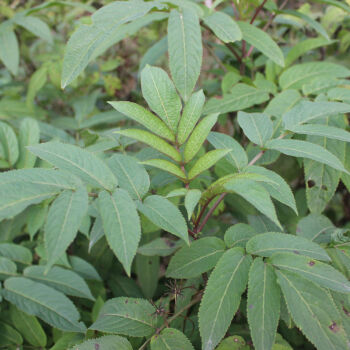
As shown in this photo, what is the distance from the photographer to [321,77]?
1.13 meters

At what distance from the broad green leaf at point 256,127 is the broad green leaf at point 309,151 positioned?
0.16 ft

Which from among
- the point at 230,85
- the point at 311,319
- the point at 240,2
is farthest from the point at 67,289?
the point at 240,2

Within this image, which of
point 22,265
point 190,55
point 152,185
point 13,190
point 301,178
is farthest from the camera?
point 301,178

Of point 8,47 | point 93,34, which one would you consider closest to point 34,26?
point 8,47

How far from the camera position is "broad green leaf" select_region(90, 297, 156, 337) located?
2.52 ft

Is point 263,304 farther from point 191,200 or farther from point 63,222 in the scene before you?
point 63,222

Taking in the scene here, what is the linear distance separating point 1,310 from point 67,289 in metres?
0.25

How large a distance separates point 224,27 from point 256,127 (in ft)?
1.20

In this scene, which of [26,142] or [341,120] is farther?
[26,142]

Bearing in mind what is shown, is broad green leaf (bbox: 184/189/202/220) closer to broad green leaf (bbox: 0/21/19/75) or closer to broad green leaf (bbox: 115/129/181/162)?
broad green leaf (bbox: 115/129/181/162)

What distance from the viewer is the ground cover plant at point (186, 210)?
25.2 inches

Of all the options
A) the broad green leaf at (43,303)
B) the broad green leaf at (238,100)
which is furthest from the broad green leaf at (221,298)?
the broad green leaf at (238,100)

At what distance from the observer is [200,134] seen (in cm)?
78

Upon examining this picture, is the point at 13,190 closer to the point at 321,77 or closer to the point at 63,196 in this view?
the point at 63,196
